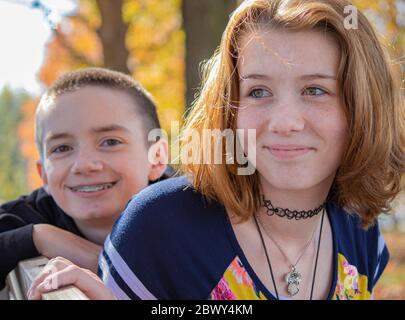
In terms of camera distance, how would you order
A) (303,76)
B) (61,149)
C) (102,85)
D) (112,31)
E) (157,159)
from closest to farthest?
1. (303,76)
2. (61,149)
3. (102,85)
4. (157,159)
5. (112,31)

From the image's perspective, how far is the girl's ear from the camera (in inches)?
110

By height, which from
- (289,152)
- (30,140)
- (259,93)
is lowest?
(289,152)

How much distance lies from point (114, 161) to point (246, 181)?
2.40 feet

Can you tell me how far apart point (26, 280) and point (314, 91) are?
122cm

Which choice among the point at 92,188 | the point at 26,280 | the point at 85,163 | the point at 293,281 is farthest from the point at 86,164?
the point at 293,281

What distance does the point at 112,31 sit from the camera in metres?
8.34

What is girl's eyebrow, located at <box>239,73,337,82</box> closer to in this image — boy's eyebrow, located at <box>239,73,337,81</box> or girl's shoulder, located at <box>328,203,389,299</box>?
boy's eyebrow, located at <box>239,73,337,81</box>

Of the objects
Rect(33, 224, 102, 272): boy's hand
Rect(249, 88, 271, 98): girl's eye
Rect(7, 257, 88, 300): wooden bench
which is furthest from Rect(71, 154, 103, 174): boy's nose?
Rect(249, 88, 271, 98): girl's eye

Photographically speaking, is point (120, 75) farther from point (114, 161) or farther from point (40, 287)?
point (40, 287)

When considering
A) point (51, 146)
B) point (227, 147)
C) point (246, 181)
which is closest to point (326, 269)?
point (246, 181)

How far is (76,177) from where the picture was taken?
8.17ft

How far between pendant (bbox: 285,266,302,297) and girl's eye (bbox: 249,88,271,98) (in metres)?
0.68

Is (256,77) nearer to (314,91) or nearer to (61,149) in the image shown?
(314,91)

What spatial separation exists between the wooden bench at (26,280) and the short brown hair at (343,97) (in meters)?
0.65
